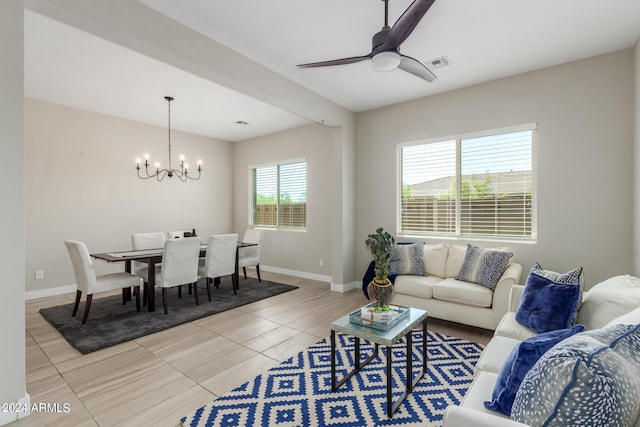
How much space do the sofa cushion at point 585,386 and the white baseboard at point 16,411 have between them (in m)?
2.76

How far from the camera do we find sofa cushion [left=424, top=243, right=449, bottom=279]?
154 inches

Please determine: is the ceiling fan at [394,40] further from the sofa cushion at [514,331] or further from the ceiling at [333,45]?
the sofa cushion at [514,331]

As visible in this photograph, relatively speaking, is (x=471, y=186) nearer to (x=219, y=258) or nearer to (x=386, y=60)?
(x=386, y=60)

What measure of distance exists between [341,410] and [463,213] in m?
3.19

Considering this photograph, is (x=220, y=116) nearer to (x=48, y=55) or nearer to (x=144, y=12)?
(x=48, y=55)

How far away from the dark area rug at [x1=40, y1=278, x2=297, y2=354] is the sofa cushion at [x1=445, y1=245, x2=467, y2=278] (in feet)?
8.30

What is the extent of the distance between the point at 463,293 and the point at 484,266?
404 millimetres

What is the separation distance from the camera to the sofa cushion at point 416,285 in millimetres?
3567

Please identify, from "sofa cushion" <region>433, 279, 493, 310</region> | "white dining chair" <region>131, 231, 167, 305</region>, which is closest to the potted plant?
"sofa cushion" <region>433, 279, 493, 310</region>

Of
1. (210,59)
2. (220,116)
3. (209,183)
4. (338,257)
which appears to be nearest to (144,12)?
(210,59)

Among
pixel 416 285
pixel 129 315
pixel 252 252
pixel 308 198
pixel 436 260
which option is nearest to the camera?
pixel 416 285

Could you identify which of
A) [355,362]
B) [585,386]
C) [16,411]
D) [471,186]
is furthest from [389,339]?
[471,186]

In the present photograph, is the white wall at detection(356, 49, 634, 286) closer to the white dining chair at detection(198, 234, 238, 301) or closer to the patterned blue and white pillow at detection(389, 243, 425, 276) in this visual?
the patterned blue and white pillow at detection(389, 243, 425, 276)

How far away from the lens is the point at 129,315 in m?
3.82
